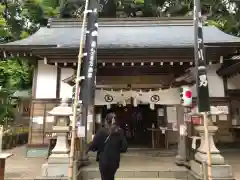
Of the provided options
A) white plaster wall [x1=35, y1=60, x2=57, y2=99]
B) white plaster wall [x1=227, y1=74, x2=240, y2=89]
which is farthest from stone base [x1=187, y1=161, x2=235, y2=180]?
white plaster wall [x1=35, y1=60, x2=57, y2=99]

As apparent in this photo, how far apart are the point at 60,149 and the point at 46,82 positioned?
15.3ft

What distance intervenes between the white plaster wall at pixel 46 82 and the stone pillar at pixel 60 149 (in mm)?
3753

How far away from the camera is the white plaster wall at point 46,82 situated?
34.2 feet

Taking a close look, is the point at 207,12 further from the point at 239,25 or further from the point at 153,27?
the point at 153,27

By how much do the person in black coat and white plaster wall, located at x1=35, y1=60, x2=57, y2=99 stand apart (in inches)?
250

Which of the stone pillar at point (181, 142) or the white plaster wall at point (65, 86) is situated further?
the white plaster wall at point (65, 86)

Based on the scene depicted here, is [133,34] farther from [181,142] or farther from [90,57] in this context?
[90,57]

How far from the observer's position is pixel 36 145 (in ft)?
33.5

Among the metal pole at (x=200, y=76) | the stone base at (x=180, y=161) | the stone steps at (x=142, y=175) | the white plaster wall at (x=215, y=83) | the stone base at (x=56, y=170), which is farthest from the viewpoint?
the white plaster wall at (x=215, y=83)

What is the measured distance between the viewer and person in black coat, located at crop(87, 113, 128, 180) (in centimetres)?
448

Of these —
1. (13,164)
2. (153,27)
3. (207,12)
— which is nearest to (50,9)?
(153,27)

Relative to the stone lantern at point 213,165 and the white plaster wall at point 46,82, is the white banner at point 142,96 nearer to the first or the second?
the stone lantern at point 213,165

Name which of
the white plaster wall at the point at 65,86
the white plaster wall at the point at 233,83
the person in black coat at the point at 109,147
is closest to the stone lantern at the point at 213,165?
the person in black coat at the point at 109,147

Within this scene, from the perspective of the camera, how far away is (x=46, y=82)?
412 inches
